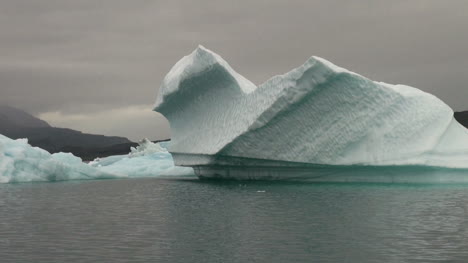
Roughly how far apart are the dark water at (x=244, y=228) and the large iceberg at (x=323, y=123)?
14.2 feet

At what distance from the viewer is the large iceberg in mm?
22859

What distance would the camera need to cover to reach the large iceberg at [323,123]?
75.0 feet

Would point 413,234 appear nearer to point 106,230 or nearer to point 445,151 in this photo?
point 106,230

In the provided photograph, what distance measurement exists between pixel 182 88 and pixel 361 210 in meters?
13.2

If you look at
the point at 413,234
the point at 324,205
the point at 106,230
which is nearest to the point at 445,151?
the point at 324,205

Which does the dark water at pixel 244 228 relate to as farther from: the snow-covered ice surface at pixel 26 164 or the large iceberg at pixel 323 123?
the snow-covered ice surface at pixel 26 164

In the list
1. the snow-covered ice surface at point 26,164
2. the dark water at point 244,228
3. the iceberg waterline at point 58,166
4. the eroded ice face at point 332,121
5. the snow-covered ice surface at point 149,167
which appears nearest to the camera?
the dark water at point 244,228

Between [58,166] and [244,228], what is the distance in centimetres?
2257

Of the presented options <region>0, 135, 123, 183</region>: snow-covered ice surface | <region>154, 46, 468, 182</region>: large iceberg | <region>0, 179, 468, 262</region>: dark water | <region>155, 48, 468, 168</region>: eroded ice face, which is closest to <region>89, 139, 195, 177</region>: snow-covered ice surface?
<region>0, 135, 123, 183</region>: snow-covered ice surface

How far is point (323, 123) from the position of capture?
23.7 m

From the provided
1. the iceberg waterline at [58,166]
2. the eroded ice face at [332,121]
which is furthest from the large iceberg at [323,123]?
the iceberg waterline at [58,166]

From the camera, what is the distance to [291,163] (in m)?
24.7

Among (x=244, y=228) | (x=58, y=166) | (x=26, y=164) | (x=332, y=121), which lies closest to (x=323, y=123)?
(x=332, y=121)

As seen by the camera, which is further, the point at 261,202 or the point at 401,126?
the point at 401,126
